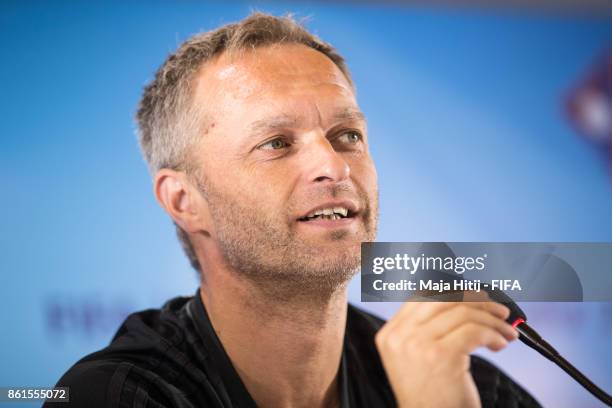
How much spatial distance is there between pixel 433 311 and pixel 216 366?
41 centimetres

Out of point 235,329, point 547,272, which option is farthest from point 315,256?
point 547,272

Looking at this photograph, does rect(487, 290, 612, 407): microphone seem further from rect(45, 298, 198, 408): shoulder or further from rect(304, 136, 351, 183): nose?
rect(45, 298, 198, 408): shoulder

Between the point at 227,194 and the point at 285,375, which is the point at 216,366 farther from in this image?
the point at 227,194

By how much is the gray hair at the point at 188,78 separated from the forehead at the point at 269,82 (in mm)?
24

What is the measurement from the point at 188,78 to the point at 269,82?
0.20 m

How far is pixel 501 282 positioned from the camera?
1172 millimetres

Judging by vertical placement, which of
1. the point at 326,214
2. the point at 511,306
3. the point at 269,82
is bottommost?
the point at 511,306

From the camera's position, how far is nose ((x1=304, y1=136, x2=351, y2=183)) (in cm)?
107

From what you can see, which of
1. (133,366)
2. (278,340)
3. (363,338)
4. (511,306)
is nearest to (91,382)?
(133,366)

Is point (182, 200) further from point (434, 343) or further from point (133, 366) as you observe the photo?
point (434, 343)

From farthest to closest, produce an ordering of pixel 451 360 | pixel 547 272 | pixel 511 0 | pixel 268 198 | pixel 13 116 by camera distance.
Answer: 1. pixel 511 0
2. pixel 13 116
3. pixel 547 272
4. pixel 268 198
5. pixel 451 360

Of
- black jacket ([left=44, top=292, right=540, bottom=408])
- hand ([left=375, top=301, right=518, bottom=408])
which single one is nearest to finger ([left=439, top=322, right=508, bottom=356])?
hand ([left=375, top=301, right=518, bottom=408])

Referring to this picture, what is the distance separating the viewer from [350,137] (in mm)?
1193

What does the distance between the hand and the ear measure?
1.42 ft
